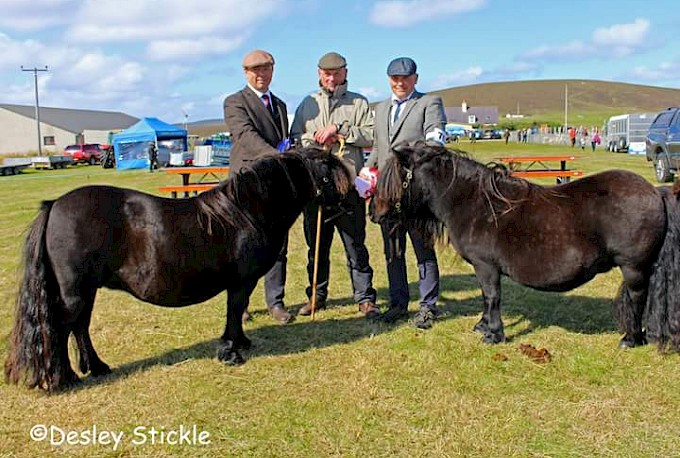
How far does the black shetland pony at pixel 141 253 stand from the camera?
414cm

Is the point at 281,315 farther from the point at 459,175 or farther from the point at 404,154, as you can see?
the point at 459,175

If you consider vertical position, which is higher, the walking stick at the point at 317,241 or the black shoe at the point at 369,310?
the walking stick at the point at 317,241

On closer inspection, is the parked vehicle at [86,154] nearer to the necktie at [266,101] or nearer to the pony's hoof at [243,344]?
the necktie at [266,101]

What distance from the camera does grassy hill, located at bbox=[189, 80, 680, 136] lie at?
341 feet

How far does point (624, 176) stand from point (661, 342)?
4.33 ft

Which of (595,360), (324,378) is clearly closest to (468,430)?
(324,378)

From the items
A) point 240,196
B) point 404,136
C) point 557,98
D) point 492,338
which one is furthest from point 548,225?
point 557,98

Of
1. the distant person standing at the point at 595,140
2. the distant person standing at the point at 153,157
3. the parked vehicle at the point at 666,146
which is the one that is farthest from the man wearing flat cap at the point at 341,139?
the distant person standing at the point at 595,140

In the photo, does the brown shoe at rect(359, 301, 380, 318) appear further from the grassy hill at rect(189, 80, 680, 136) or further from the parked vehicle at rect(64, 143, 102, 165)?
the grassy hill at rect(189, 80, 680, 136)

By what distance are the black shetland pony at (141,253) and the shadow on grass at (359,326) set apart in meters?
0.38

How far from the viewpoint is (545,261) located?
469 centimetres

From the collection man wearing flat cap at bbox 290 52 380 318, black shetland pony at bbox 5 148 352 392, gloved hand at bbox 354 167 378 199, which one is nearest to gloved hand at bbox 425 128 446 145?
gloved hand at bbox 354 167 378 199

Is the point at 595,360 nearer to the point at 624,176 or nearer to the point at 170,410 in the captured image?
the point at 624,176

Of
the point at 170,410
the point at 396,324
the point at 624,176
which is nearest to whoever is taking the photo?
the point at 170,410
